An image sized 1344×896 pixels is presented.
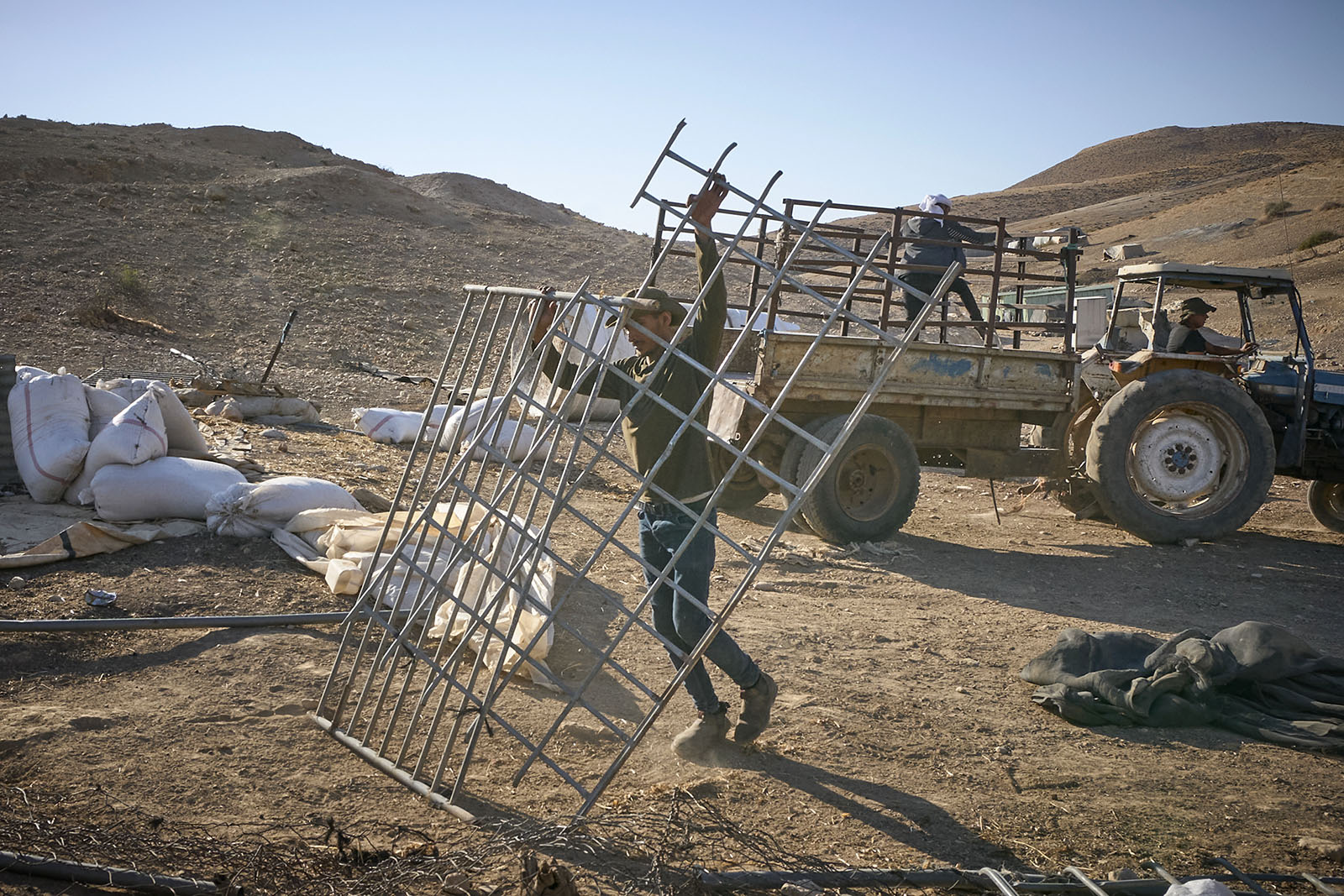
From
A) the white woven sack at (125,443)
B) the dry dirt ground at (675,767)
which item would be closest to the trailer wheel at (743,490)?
the dry dirt ground at (675,767)

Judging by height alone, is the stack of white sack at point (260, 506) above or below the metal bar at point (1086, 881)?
above

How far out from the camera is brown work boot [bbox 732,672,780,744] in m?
3.44

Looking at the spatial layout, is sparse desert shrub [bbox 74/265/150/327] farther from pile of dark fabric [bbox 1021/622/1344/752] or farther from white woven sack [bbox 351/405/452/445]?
pile of dark fabric [bbox 1021/622/1344/752]

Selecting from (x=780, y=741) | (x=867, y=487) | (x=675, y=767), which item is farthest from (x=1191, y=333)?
(x=675, y=767)

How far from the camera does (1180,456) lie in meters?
7.32

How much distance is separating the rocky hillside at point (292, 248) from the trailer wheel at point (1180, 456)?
7339mm

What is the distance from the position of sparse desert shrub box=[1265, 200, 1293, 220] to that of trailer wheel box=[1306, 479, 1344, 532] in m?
25.2

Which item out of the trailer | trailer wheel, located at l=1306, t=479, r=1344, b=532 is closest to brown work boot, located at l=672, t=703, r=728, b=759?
the trailer

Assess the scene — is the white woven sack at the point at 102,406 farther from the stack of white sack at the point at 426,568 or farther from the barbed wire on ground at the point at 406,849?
the barbed wire on ground at the point at 406,849

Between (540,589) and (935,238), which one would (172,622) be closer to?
(540,589)

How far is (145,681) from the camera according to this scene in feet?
12.5

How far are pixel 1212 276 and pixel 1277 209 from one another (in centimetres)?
2670

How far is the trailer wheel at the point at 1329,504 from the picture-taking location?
8523 mm

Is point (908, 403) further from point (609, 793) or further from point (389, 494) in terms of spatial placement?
point (609, 793)
